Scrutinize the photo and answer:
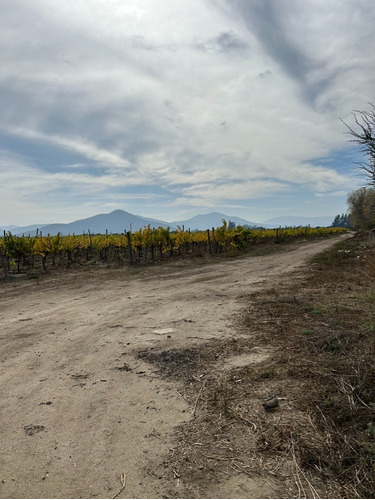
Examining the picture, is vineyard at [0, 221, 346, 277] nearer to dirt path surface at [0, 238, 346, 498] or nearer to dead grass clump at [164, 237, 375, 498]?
dirt path surface at [0, 238, 346, 498]

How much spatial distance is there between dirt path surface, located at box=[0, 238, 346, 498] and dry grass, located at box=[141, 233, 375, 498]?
18 centimetres

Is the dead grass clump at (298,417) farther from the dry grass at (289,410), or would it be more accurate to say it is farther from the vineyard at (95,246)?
the vineyard at (95,246)

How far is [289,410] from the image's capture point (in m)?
2.94

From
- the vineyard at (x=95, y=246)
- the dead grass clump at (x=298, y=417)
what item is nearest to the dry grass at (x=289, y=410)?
the dead grass clump at (x=298, y=417)

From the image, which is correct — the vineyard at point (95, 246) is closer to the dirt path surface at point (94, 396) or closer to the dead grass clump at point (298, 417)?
Answer: the dirt path surface at point (94, 396)

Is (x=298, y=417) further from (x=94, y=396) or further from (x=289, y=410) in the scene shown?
(x=94, y=396)

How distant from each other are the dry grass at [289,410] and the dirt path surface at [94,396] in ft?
0.59

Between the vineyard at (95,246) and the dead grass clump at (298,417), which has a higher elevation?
the vineyard at (95,246)

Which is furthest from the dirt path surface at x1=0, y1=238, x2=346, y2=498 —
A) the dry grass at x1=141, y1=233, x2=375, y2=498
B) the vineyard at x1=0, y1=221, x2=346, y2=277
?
the vineyard at x1=0, y1=221, x2=346, y2=277

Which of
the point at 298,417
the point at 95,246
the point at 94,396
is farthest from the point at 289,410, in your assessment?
the point at 95,246

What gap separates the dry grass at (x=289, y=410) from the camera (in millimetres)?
2211

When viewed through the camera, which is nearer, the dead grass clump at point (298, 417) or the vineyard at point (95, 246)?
the dead grass clump at point (298, 417)

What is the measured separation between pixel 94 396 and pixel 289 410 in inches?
85.6

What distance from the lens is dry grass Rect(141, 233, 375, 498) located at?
221 centimetres
